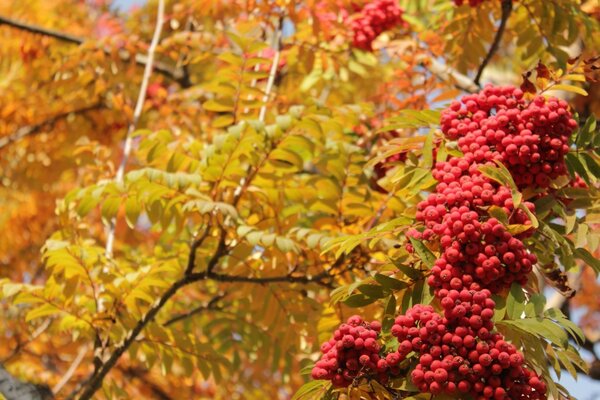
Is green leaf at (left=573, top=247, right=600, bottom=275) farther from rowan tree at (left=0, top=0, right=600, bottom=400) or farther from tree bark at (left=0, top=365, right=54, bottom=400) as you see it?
tree bark at (left=0, top=365, right=54, bottom=400)

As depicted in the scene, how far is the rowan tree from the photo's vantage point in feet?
7.92

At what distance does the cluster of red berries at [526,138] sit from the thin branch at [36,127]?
440 centimetres

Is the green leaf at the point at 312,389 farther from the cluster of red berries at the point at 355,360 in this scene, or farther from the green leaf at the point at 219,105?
the green leaf at the point at 219,105

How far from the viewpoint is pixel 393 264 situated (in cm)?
260

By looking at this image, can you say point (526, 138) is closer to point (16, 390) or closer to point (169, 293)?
point (169, 293)

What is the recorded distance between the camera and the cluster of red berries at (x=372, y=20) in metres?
4.94

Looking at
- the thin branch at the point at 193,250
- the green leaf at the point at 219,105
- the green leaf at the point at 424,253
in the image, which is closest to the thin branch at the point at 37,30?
the green leaf at the point at 219,105

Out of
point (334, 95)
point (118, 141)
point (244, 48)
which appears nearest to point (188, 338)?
point (244, 48)

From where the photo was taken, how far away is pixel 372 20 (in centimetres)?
496

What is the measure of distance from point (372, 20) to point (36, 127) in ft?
9.52

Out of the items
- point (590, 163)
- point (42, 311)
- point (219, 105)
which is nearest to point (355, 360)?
point (590, 163)

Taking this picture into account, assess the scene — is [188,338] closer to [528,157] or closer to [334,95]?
[528,157]

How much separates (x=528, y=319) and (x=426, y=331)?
324 millimetres

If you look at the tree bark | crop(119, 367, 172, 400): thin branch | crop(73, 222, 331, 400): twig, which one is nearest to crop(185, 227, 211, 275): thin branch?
crop(73, 222, 331, 400): twig
